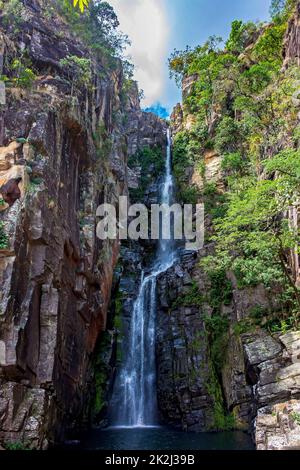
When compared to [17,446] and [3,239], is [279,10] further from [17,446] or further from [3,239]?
[17,446]

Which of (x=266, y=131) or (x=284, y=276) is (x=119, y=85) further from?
(x=284, y=276)

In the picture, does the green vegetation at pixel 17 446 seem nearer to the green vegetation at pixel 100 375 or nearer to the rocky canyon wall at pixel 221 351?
the rocky canyon wall at pixel 221 351

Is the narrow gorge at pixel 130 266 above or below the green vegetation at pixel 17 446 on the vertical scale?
above

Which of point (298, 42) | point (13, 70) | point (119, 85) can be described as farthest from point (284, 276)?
point (119, 85)

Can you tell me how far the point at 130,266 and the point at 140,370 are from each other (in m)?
7.52

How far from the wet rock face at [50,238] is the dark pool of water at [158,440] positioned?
4.60ft

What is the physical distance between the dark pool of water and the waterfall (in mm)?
1881

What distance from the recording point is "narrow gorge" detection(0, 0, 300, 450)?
14.3m

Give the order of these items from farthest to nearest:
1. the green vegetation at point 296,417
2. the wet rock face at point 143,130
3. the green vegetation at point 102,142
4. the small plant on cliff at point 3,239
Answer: the wet rock face at point 143,130 < the green vegetation at point 102,142 < the small plant on cliff at point 3,239 < the green vegetation at point 296,417

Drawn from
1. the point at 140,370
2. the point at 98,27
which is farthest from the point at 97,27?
the point at 140,370

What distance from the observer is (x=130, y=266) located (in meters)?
28.4

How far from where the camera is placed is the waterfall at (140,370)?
72.6 ft

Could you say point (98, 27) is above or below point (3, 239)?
above

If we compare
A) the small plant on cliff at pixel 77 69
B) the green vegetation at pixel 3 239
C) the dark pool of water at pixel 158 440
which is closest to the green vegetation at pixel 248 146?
the dark pool of water at pixel 158 440
